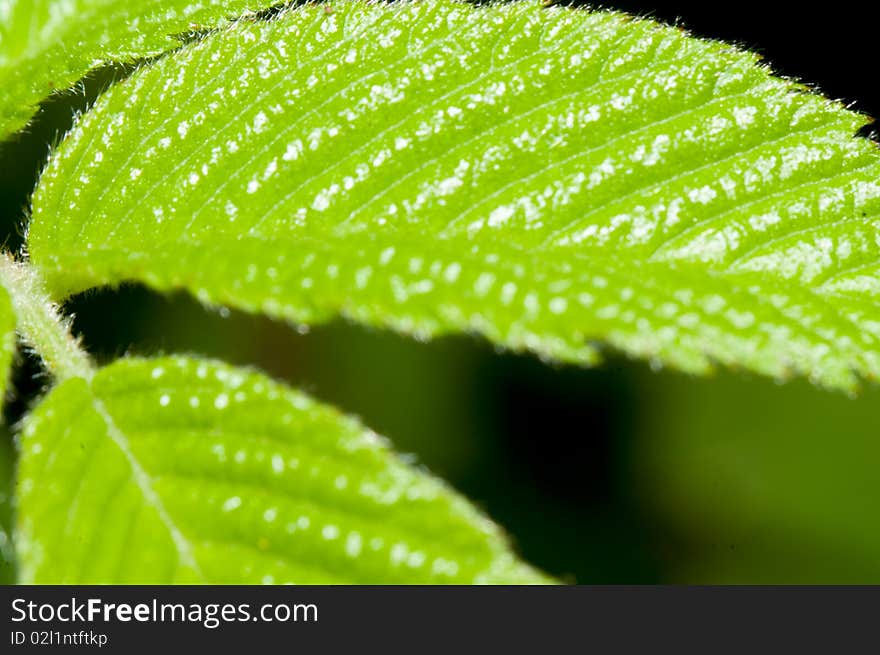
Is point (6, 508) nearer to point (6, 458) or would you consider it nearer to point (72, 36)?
point (6, 458)

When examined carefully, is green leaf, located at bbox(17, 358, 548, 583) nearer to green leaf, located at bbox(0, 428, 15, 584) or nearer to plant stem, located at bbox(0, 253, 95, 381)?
plant stem, located at bbox(0, 253, 95, 381)

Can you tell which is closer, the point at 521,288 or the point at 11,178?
the point at 521,288

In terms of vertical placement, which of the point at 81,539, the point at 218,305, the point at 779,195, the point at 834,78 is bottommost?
the point at 834,78

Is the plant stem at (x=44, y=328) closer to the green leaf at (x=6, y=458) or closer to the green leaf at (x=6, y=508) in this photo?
the green leaf at (x=6, y=458)

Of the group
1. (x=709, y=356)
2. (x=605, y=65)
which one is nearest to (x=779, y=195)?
(x=605, y=65)

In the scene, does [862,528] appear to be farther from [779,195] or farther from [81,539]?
[81,539]

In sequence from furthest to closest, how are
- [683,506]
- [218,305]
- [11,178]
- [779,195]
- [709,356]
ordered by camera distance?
[683,506]
[11,178]
[779,195]
[218,305]
[709,356]

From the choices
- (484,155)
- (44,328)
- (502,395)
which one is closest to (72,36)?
(44,328)

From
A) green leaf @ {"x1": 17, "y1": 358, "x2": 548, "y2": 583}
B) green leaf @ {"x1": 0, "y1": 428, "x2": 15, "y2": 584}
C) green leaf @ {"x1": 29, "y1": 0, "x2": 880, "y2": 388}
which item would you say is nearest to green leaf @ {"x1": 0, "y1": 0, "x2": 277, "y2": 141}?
green leaf @ {"x1": 29, "y1": 0, "x2": 880, "y2": 388}
